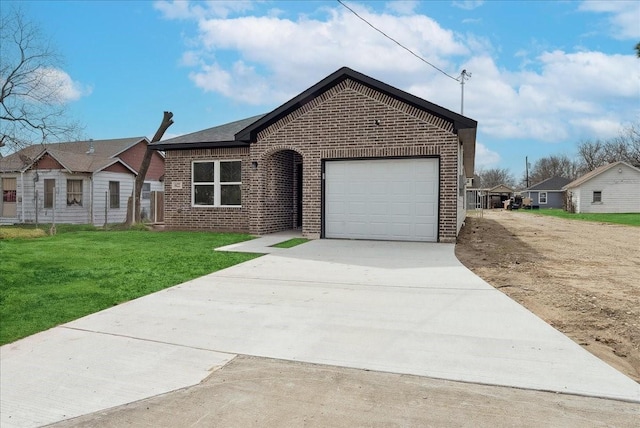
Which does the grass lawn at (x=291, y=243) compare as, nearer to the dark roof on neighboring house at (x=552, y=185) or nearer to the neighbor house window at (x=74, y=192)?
the neighbor house window at (x=74, y=192)

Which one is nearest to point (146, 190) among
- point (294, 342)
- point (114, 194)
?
point (114, 194)

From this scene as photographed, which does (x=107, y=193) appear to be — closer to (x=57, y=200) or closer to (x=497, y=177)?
(x=57, y=200)

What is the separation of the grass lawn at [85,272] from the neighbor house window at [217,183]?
8.45 feet

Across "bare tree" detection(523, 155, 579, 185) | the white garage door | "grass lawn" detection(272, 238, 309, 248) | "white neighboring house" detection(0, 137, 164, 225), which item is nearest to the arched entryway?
"grass lawn" detection(272, 238, 309, 248)

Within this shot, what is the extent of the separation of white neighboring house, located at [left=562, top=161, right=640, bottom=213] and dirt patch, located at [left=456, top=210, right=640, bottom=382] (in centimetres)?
3231

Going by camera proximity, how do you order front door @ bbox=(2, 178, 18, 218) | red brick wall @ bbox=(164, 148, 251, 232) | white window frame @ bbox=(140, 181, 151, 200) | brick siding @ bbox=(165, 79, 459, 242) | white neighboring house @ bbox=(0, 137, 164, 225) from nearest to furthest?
brick siding @ bbox=(165, 79, 459, 242) < red brick wall @ bbox=(164, 148, 251, 232) < white neighboring house @ bbox=(0, 137, 164, 225) < front door @ bbox=(2, 178, 18, 218) < white window frame @ bbox=(140, 181, 151, 200)

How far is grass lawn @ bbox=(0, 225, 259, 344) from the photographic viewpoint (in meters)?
5.79

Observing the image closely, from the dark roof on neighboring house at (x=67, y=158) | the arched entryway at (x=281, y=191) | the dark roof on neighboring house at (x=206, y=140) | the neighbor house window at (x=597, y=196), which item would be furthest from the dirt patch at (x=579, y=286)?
the neighbor house window at (x=597, y=196)

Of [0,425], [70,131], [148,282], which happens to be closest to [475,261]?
[148,282]

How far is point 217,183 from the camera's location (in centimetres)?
1533

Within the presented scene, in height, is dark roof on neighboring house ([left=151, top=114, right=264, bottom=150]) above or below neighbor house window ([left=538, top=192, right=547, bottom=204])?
above

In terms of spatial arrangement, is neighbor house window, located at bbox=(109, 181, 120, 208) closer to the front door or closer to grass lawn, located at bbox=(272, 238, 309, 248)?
the front door

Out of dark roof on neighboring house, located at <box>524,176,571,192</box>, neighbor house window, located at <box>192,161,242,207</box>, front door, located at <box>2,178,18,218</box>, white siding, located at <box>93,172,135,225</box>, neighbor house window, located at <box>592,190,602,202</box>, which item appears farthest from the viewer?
dark roof on neighboring house, located at <box>524,176,571,192</box>

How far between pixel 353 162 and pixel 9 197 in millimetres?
21047
